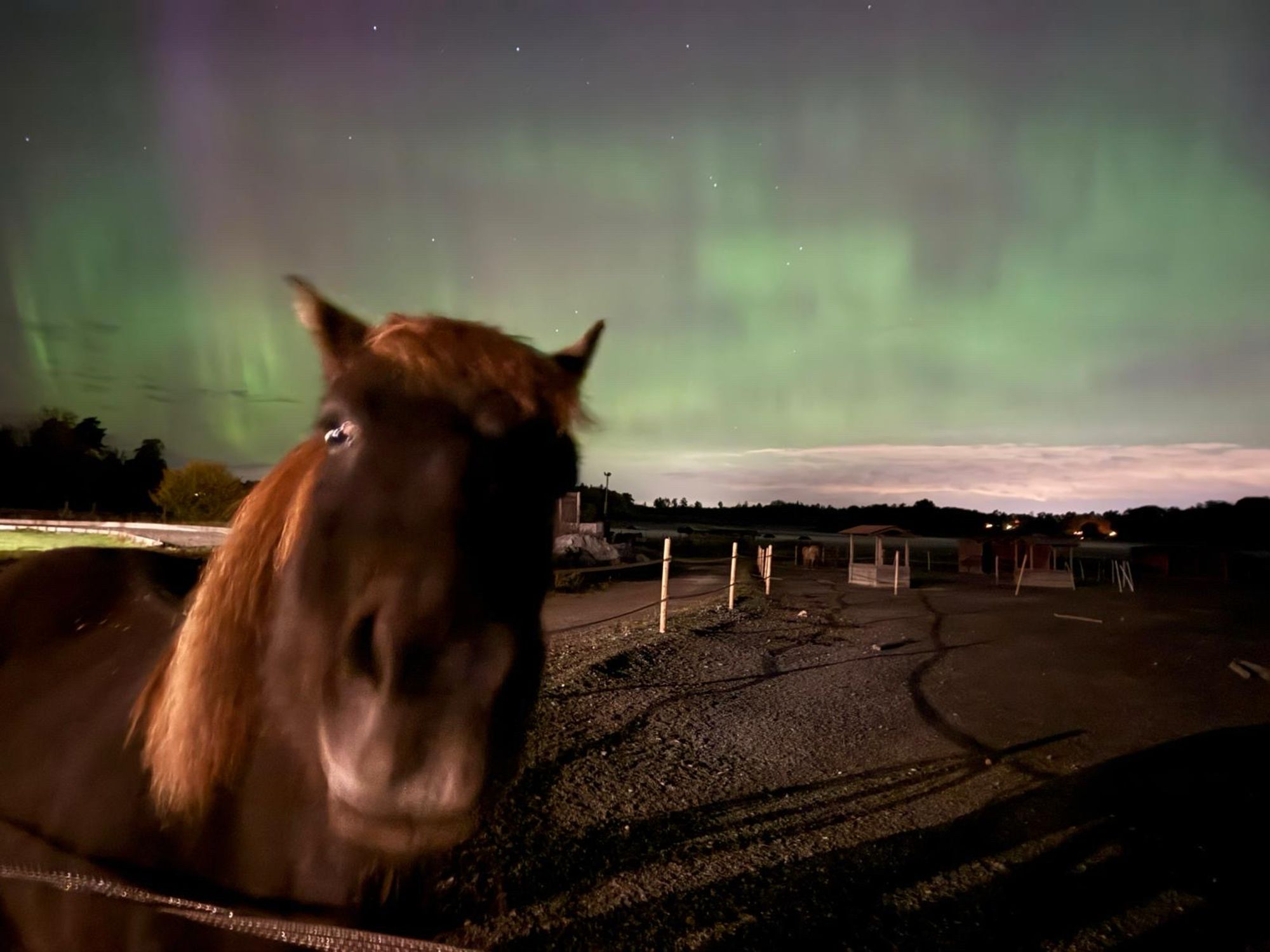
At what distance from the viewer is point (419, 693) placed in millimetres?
850

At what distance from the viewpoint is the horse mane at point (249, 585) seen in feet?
3.51

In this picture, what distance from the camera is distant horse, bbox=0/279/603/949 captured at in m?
0.87

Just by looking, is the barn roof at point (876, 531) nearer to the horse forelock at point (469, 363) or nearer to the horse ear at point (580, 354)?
the horse ear at point (580, 354)

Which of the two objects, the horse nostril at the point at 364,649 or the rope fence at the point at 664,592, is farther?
the rope fence at the point at 664,592

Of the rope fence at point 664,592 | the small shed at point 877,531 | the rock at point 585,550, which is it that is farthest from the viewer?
the rock at point 585,550

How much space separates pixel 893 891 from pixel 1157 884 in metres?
1.62

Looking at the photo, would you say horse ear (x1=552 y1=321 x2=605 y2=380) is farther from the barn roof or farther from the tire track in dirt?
the barn roof

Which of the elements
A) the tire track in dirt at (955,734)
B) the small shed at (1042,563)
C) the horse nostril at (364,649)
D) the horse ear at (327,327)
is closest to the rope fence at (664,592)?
the tire track in dirt at (955,734)

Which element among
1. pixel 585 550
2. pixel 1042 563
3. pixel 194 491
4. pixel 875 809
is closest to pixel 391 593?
pixel 875 809

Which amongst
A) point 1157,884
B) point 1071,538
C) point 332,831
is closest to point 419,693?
point 332,831

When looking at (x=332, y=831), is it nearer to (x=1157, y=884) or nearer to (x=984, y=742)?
(x=1157, y=884)

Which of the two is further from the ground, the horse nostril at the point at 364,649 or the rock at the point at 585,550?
the horse nostril at the point at 364,649

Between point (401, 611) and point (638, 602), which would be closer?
point (401, 611)

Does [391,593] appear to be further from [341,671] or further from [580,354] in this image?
[580,354]
